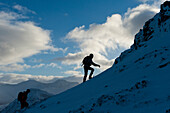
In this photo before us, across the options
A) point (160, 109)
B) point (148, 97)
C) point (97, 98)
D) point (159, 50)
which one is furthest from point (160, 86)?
point (159, 50)

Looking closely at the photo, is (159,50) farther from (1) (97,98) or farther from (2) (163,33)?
(1) (97,98)

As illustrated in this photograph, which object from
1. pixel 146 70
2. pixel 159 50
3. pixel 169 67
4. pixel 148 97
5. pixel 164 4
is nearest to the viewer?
pixel 148 97

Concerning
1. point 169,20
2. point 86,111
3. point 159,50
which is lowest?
point 86,111

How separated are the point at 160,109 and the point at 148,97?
908 millimetres

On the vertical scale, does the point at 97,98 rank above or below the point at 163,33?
below

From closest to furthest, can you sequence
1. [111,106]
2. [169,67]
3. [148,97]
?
[148,97] < [111,106] < [169,67]

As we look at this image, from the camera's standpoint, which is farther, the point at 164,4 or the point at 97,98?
the point at 164,4

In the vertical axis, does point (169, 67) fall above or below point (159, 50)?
below

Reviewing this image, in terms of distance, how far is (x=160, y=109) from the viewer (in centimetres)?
449

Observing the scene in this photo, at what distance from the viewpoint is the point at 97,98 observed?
692 centimetres

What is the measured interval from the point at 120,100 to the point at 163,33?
23.0ft

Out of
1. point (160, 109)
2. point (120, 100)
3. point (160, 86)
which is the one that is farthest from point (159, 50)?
point (160, 109)

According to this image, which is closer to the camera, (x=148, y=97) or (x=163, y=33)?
(x=148, y=97)

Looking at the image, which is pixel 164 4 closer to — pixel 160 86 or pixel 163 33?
pixel 163 33
